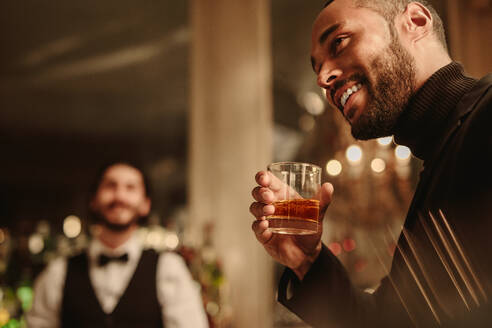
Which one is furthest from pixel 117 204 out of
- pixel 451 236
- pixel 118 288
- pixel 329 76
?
pixel 451 236

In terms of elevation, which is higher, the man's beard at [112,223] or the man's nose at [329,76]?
the man's nose at [329,76]

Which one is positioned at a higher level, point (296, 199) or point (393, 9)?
point (393, 9)

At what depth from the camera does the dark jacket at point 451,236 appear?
0.57m

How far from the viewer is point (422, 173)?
28.8 inches

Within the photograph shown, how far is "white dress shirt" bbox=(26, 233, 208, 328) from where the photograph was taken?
77.6 inches

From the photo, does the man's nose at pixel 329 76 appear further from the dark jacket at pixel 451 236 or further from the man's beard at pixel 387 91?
the dark jacket at pixel 451 236

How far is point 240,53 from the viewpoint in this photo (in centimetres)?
327

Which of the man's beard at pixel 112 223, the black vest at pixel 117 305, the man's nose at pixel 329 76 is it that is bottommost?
the black vest at pixel 117 305

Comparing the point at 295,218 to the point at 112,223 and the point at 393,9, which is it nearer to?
the point at 393,9

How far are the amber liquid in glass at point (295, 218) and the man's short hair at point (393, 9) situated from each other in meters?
0.35

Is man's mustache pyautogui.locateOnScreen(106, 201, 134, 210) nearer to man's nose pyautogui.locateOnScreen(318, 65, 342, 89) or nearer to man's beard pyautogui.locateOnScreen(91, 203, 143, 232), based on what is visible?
man's beard pyautogui.locateOnScreen(91, 203, 143, 232)

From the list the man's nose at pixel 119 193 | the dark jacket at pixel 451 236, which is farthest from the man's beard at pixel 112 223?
the dark jacket at pixel 451 236

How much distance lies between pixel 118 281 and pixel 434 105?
1.73m

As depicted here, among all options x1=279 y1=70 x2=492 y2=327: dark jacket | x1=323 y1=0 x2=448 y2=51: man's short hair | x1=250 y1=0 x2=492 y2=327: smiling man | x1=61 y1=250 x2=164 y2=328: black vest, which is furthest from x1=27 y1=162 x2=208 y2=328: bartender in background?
x1=323 y1=0 x2=448 y2=51: man's short hair
